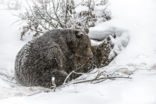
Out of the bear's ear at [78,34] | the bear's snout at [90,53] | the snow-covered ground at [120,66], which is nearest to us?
the snow-covered ground at [120,66]

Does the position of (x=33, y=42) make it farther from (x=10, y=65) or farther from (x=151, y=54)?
(x=151, y=54)

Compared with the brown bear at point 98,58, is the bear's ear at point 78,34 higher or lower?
higher

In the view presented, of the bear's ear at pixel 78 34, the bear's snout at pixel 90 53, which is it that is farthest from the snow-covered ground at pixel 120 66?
the bear's ear at pixel 78 34

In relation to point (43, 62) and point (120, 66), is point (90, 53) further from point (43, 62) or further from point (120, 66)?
point (43, 62)

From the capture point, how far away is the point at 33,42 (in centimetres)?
369

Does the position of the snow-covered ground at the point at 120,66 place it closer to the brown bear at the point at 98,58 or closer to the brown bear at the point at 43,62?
the brown bear at the point at 43,62

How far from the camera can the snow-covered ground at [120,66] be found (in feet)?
6.79

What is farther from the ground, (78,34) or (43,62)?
(78,34)

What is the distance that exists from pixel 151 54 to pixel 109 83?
62.9 inches

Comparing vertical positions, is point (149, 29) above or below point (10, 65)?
above

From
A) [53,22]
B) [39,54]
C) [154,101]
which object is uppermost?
[53,22]

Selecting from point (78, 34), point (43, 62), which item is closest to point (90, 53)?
point (78, 34)

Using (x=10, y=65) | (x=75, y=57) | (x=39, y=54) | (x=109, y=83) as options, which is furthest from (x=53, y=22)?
(x=109, y=83)

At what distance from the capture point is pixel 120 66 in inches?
141
